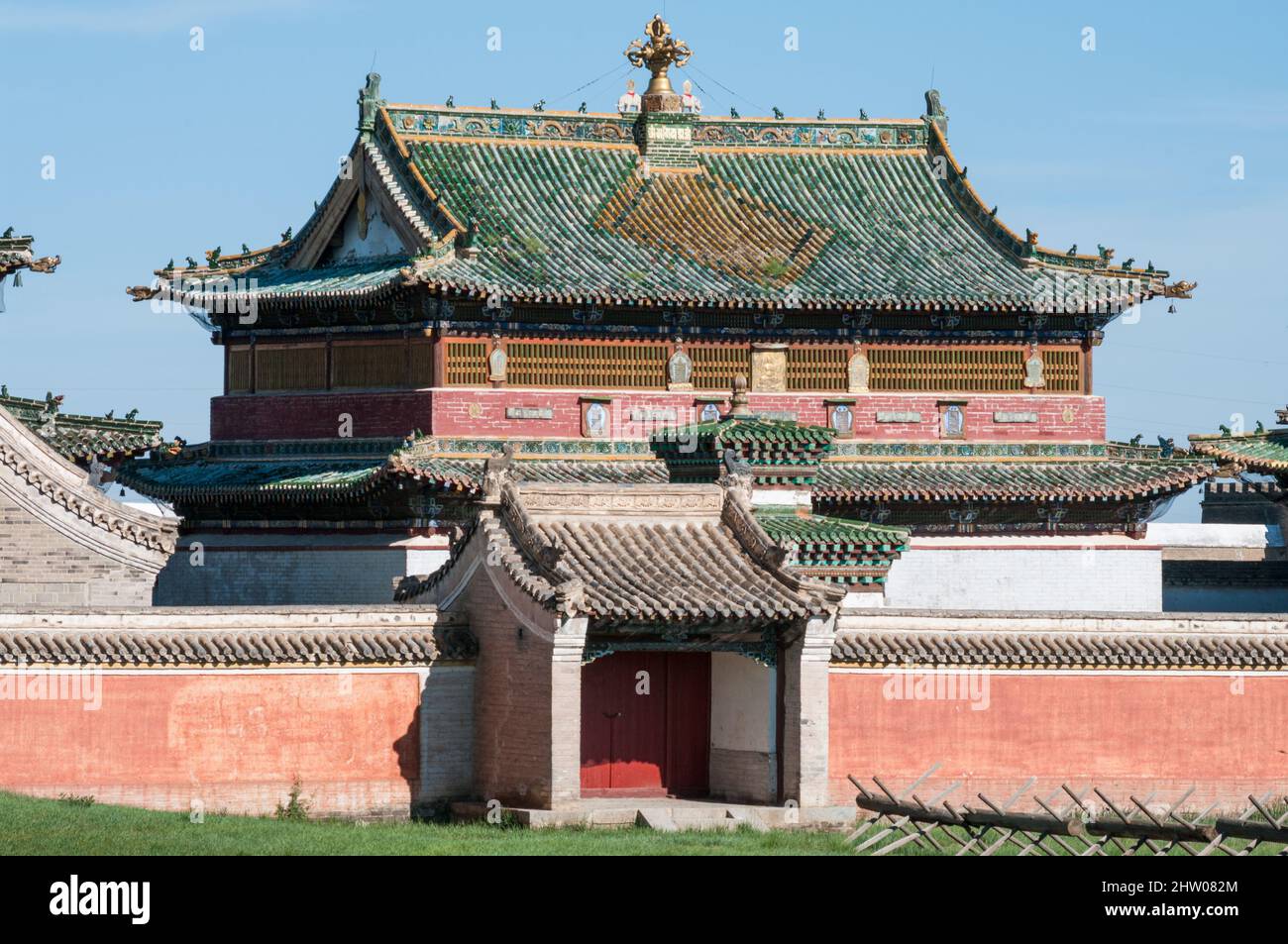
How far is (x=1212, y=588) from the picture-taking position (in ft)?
195

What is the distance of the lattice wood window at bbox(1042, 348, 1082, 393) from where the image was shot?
56094 millimetres

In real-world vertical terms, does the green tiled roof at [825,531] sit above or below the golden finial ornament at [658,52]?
below

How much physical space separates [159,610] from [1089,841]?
11814mm

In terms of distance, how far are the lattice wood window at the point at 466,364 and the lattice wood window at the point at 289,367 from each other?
3.18m

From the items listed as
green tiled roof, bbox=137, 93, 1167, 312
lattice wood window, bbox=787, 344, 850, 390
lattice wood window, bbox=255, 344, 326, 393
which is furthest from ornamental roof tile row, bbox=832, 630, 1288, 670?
lattice wood window, bbox=255, 344, 326, 393

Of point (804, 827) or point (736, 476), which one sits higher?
point (736, 476)

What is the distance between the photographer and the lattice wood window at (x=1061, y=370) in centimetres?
5609

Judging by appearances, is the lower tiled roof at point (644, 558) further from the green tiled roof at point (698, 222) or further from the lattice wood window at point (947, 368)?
the lattice wood window at point (947, 368)

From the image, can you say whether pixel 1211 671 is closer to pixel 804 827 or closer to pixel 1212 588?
pixel 804 827

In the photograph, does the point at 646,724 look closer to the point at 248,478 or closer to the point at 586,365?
the point at 586,365

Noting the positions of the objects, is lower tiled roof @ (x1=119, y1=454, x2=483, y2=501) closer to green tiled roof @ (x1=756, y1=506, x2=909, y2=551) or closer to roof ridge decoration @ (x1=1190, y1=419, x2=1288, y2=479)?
green tiled roof @ (x1=756, y1=506, x2=909, y2=551)

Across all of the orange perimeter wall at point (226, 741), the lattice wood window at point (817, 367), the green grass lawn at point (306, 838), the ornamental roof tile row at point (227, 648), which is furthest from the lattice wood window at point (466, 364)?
the green grass lawn at point (306, 838)

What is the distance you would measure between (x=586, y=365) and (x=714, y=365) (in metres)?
2.59

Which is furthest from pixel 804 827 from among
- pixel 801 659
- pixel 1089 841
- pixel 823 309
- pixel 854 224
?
pixel 854 224
